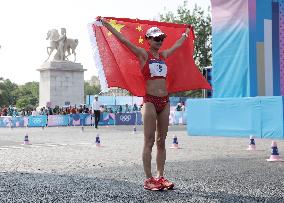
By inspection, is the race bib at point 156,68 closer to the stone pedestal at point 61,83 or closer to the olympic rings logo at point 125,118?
the olympic rings logo at point 125,118

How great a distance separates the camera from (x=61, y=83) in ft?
149

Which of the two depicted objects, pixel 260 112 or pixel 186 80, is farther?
pixel 260 112

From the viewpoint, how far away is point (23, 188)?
6145 mm

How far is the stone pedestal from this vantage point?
147 ft

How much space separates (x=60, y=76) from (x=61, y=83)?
66 cm

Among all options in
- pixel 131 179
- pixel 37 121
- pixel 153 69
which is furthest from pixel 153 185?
pixel 37 121

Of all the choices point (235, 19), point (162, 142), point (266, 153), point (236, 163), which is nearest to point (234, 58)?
point (235, 19)

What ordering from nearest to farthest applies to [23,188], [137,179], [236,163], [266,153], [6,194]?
[6,194]
[23,188]
[137,179]
[236,163]
[266,153]

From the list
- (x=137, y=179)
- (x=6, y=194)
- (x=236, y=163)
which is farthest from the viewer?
(x=236, y=163)

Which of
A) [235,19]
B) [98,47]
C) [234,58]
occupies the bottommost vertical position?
[98,47]

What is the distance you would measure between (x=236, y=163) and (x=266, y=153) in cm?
243

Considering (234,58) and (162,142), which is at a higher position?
(234,58)

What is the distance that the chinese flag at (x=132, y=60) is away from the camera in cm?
710

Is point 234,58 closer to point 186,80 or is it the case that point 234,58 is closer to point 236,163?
point 236,163
